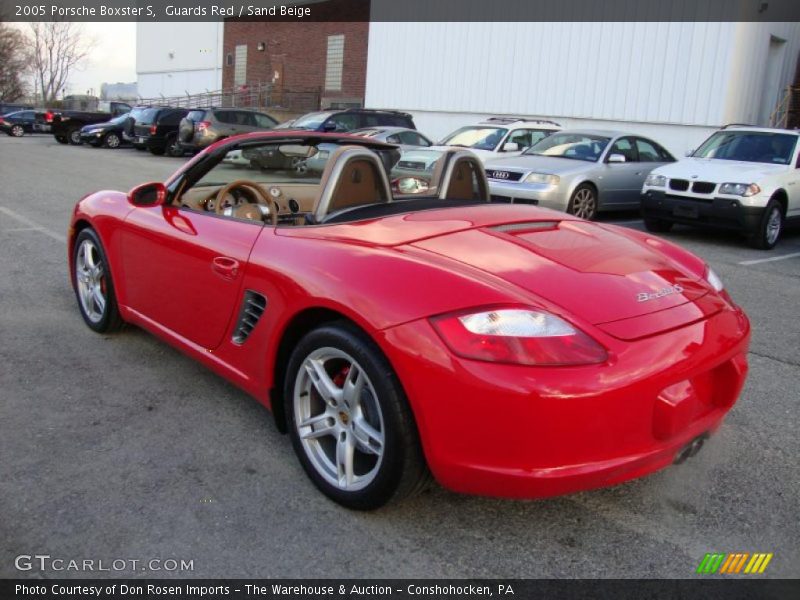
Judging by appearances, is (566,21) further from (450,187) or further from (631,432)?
(631,432)

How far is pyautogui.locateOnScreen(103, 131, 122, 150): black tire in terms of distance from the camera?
25797mm

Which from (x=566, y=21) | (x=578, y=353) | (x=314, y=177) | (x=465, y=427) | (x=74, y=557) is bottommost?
(x=74, y=557)

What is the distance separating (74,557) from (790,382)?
375cm

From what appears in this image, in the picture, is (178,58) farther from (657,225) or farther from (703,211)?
(703,211)

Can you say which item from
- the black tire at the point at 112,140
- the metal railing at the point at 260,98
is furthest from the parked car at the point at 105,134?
the metal railing at the point at 260,98

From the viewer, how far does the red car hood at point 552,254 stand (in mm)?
2451

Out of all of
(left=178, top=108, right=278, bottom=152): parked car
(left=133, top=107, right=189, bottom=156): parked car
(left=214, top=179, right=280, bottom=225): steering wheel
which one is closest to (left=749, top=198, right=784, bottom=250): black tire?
(left=214, top=179, right=280, bottom=225): steering wheel

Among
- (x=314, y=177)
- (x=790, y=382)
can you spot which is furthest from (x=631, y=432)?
(x=314, y=177)

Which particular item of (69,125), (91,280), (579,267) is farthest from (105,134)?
(579,267)

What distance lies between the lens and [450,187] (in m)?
3.79

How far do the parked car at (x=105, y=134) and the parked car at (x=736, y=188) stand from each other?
21162 millimetres

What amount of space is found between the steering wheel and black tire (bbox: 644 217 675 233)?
23.4 feet

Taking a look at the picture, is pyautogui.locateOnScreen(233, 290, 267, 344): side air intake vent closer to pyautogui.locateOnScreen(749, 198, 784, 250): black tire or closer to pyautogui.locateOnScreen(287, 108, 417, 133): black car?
pyautogui.locateOnScreen(749, 198, 784, 250): black tire

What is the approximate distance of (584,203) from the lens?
10.4m
